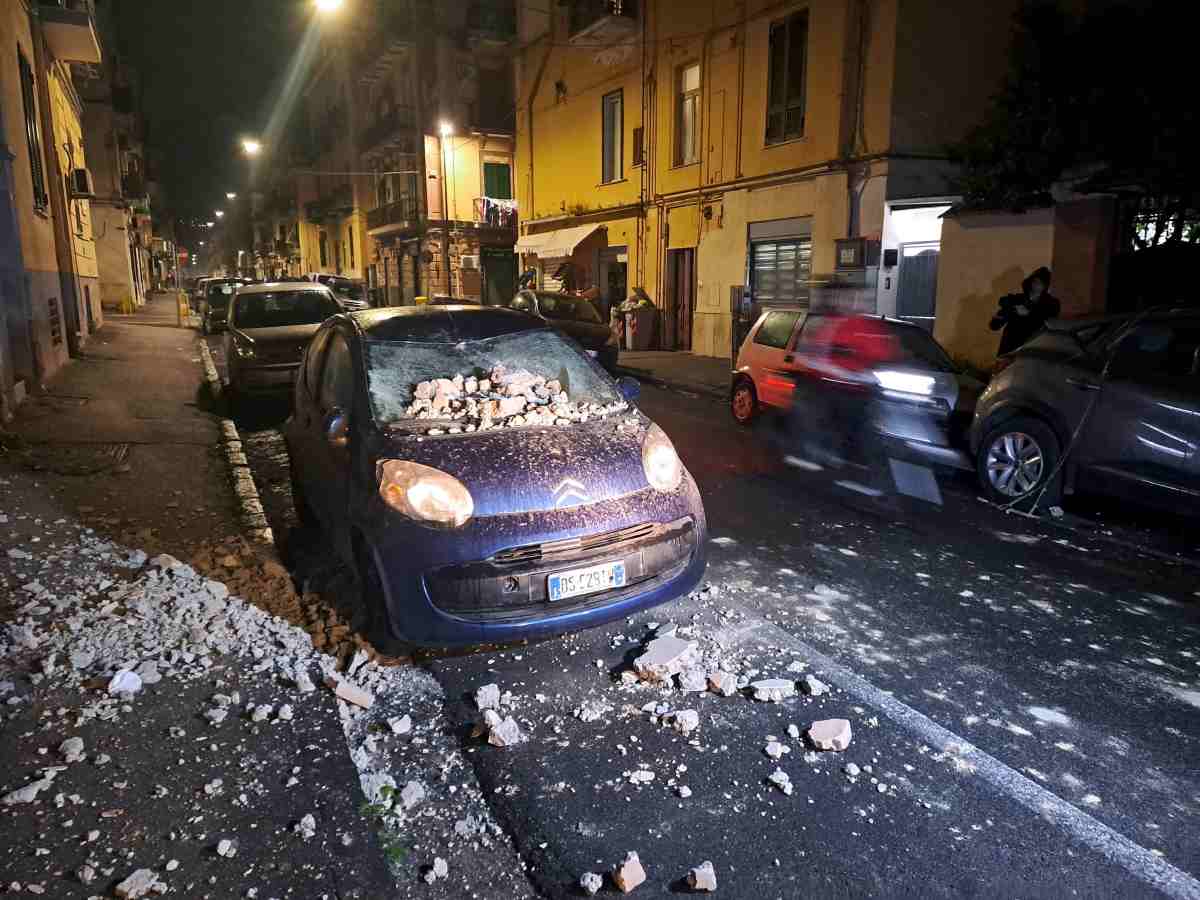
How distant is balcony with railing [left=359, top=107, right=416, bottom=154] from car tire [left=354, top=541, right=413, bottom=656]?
36519mm

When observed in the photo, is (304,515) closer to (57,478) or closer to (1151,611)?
(57,478)

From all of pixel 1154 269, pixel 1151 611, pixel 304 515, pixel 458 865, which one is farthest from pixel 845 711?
pixel 1154 269

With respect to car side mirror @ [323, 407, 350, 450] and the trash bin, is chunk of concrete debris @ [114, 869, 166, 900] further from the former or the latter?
the trash bin

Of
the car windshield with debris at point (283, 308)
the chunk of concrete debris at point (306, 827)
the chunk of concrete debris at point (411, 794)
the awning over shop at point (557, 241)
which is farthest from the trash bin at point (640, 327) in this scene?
the chunk of concrete debris at point (306, 827)

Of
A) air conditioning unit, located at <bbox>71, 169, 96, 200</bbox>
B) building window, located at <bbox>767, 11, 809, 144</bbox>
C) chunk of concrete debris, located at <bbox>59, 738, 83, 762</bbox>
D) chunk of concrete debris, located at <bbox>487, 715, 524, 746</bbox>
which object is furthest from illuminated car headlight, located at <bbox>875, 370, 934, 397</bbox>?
air conditioning unit, located at <bbox>71, 169, 96, 200</bbox>

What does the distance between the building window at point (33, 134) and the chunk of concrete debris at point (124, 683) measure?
11892mm

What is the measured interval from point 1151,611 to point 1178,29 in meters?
10.3

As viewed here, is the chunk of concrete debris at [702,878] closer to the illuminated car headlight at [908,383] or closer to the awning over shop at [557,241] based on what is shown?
the illuminated car headlight at [908,383]

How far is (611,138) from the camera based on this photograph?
2342 centimetres

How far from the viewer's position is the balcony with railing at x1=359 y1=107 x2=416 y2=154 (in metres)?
36.4

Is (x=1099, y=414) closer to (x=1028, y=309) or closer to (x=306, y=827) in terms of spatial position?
(x=1028, y=309)

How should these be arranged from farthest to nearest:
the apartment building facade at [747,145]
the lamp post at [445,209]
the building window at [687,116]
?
the lamp post at [445,209]
the building window at [687,116]
the apartment building facade at [747,145]

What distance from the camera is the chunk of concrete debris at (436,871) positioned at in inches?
97.8

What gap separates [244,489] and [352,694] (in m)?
3.88
